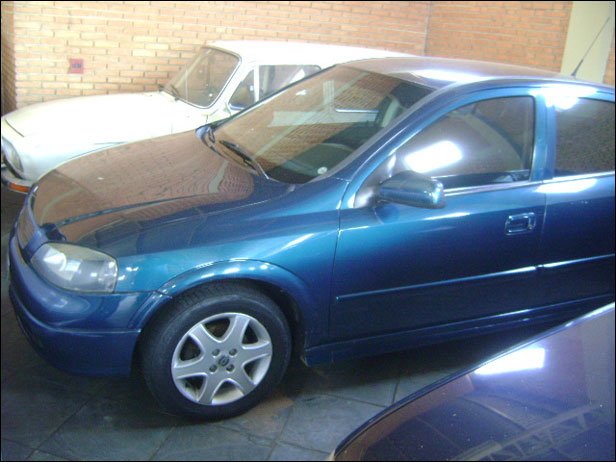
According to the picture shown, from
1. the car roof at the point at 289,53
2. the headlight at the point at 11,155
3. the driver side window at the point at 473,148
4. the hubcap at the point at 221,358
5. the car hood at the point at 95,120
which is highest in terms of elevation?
the car roof at the point at 289,53

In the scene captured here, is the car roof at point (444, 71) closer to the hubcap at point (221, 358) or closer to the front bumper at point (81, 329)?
the hubcap at point (221, 358)

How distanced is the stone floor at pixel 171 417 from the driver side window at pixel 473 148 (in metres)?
0.99

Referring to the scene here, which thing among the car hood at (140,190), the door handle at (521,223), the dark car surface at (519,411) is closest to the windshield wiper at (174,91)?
the car hood at (140,190)

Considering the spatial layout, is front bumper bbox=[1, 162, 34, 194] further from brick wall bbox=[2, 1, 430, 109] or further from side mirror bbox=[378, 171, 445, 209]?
side mirror bbox=[378, 171, 445, 209]

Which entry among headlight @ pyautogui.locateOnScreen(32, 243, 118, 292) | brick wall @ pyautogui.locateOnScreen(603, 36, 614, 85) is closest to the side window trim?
headlight @ pyautogui.locateOnScreen(32, 243, 118, 292)

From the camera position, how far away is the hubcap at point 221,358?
10.0 feet

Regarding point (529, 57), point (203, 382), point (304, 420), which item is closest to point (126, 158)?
point (203, 382)

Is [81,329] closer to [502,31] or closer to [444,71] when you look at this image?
[444,71]

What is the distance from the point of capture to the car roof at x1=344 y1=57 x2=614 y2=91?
12.3ft

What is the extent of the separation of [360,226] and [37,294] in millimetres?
1418

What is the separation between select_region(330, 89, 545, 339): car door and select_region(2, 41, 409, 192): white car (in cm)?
279

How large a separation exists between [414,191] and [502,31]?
7729 mm

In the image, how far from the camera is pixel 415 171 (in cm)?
337

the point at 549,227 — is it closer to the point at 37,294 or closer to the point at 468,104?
the point at 468,104
